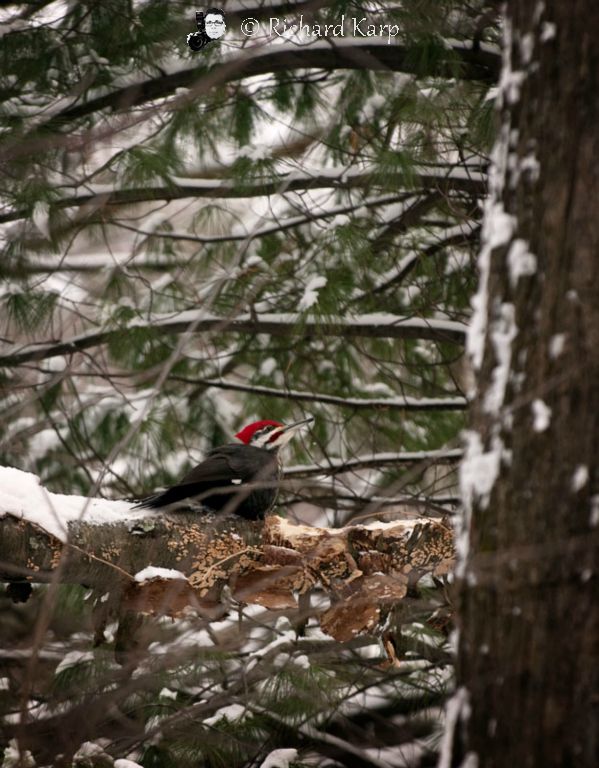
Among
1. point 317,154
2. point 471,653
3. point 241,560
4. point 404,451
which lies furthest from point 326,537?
point 317,154

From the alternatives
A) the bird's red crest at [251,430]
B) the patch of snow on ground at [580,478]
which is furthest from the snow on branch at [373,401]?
the patch of snow on ground at [580,478]

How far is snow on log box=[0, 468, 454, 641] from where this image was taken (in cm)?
286

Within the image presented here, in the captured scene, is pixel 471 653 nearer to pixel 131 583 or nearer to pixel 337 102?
pixel 131 583

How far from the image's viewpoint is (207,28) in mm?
4039

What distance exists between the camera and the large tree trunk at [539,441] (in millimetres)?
1471

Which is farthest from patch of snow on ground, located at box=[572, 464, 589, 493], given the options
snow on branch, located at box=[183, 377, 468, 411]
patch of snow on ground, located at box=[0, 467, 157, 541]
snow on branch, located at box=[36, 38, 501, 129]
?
snow on branch, located at box=[183, 377, 468, 411]

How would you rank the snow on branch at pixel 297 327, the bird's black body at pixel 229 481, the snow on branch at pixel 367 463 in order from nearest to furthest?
the bird's black body at pixel 229 481 → the snow on branch at pixel 297 327 → the snow on branch at pixel 367 463

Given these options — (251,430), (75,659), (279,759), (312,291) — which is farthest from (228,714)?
(312,291)

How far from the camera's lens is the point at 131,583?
2.88 meters

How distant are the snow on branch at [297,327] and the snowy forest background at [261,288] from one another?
15 mm

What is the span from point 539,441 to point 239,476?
228cm

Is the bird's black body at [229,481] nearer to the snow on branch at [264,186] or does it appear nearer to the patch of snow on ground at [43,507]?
the patch of snow on ground at [43,507]

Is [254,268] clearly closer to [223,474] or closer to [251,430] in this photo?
[251,430]

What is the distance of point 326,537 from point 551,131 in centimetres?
179
